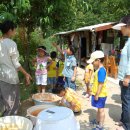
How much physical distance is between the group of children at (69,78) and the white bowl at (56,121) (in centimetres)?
153

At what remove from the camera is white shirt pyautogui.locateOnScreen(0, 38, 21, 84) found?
159 inches

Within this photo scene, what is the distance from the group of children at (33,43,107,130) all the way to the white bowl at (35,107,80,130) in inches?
60.3

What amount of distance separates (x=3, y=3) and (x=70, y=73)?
8.90 ft

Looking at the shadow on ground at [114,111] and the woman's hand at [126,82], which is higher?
the woman's hand at [126,82]

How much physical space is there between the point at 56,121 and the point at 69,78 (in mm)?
4086

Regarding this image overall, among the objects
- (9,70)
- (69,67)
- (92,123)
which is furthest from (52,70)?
(9,70)

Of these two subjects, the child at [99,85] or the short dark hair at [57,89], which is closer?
the child at [99,85]

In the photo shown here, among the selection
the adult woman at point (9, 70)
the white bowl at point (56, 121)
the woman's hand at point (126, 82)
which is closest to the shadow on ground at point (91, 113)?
the woman's hand at point (126, 82)

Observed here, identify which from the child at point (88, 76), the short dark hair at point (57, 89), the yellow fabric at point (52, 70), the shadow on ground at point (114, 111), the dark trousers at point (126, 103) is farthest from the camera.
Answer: the child at point (88, 76)

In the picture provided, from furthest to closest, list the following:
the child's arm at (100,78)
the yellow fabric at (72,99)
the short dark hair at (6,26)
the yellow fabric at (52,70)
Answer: the yellow fabric at (52,70)
the yellow fabric at (72,99)
the child's arm at (100,78)
the short dark hair at (6,26)

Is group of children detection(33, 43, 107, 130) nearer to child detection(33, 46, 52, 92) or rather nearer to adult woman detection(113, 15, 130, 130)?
child detection(33, 46, 52, 92)

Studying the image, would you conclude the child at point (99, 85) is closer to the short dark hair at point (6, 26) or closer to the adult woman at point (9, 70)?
the adult woman at point (9, 70)

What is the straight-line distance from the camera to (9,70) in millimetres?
4164

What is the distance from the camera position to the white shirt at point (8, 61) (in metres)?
4.04
